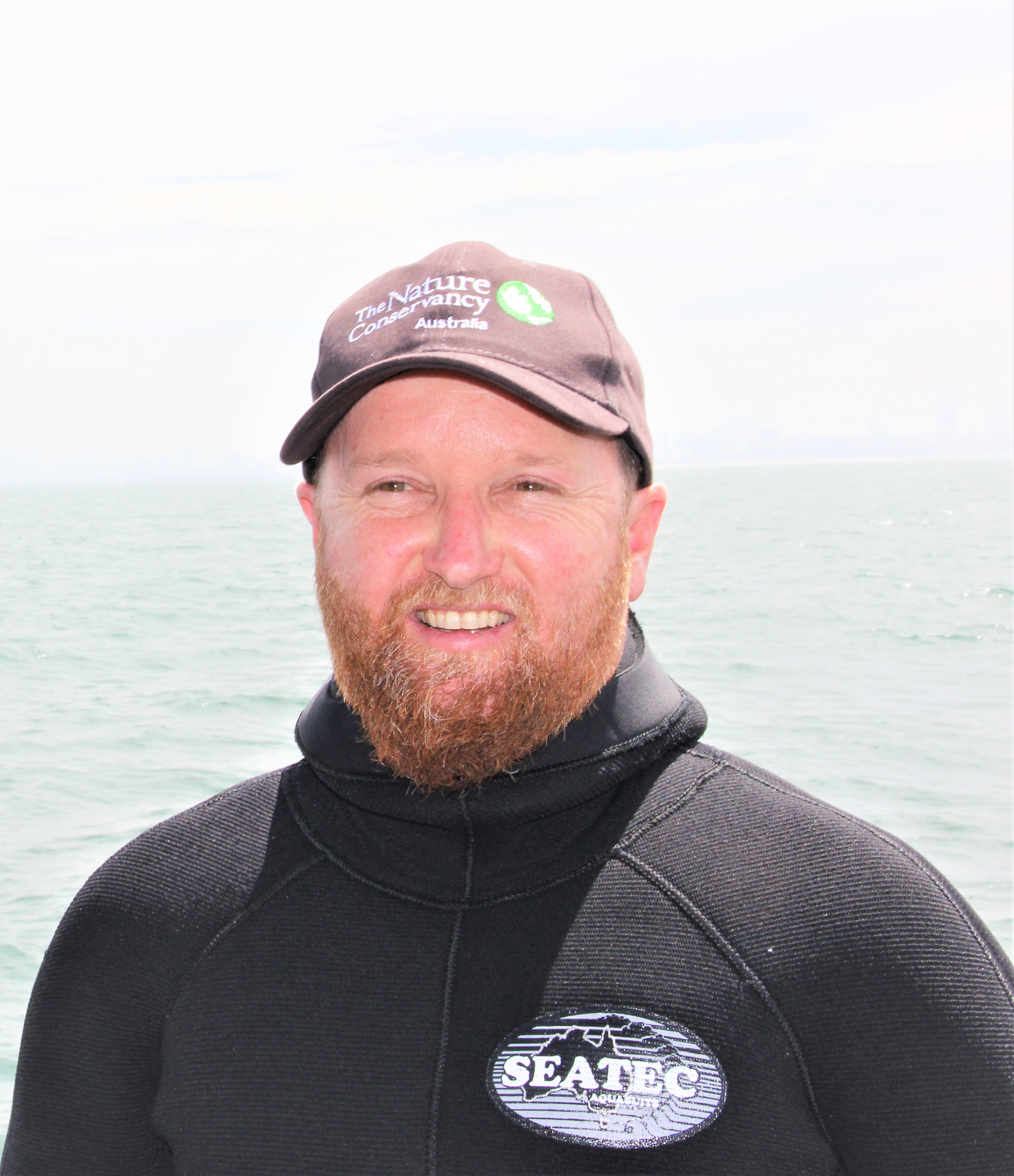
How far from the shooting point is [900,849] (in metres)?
1.51

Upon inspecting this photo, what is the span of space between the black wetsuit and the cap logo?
50cm

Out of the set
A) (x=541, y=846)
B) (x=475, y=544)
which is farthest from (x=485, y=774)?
(x=475, y=544)

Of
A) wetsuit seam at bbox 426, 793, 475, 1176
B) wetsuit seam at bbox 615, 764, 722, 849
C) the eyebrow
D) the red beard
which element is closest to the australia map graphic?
wetsuit seam at bbox 426, 793, 475, 1176

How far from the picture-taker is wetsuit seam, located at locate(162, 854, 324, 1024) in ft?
5.26

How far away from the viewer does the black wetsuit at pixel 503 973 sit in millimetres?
1369

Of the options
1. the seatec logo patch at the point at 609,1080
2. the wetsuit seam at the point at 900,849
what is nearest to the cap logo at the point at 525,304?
the wetsuit seam at the point at 900,849

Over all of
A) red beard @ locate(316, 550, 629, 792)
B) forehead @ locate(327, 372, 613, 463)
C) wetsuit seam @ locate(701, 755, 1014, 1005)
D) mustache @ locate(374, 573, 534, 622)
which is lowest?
wetsuit seam @ locate(701, 755, 1014, 1005)

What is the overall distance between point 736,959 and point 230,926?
69 centimetres

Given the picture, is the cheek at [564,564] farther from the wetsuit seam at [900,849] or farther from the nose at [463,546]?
the wetsuit seam at [900,849]

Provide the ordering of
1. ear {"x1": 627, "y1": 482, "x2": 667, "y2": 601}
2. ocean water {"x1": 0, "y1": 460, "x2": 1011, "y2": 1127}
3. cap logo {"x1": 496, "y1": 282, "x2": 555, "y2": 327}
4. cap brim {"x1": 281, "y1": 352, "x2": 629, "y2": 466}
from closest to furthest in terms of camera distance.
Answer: cap brim {"x1": 281, "y1": 352, "x2": 629, "y2": 466} → cap logo {"x1": 496, "y1": 282, "x2": 555, "y2": 327} → ear {"x1": 627, "y1": 482, "x2": 667, "y2": 601} → ocean water {"x1": 0, "y1": 460, "x2": 1011, "y2": 1127}

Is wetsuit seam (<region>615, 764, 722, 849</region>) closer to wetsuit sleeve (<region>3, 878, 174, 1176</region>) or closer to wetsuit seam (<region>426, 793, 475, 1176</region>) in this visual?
wetsuit seam (<region>426, 793, 475, 1176</region>)

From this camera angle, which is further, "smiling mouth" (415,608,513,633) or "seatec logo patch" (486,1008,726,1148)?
"smiling mouth" (415,608,513,633)

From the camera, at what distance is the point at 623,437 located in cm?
169

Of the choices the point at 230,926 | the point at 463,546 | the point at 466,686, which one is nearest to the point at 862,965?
the point at 466,686
